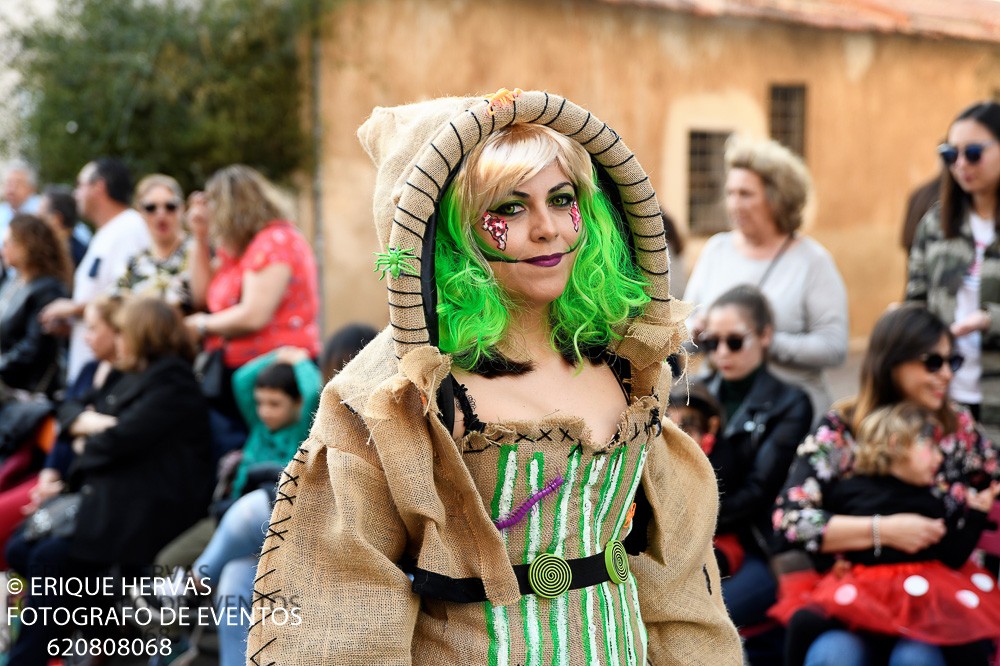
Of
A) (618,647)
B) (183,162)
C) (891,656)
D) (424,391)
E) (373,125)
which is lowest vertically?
(891,656)

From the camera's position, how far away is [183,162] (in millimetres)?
10430

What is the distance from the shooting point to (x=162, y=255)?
6352mm

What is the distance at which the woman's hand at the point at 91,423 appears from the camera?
5039mm

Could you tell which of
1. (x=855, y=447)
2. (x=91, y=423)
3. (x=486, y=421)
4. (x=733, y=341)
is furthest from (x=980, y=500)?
(x=91, y=423)

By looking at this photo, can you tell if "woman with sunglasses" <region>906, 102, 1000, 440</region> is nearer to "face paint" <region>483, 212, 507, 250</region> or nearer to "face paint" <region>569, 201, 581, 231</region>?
"face paint" <region>569, 201, 581, 231</region>

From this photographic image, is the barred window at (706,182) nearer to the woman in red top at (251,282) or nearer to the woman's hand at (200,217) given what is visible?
the woman's hand at (200,217)

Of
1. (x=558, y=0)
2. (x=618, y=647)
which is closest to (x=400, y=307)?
(x=618, y=647)

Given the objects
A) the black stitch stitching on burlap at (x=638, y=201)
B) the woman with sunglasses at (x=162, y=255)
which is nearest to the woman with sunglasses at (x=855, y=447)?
the black stitch stitching on burlap at (x=638, y=201)

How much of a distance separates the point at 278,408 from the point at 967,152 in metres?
2.81

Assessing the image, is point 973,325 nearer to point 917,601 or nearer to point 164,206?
point 917,601

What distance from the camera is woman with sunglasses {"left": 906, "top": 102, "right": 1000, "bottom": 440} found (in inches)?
166

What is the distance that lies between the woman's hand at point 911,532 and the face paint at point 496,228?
80.5 inches

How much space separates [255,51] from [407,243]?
9.06 m

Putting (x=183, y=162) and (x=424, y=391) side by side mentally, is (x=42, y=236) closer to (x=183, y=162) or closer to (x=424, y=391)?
(x=183, y=162)
